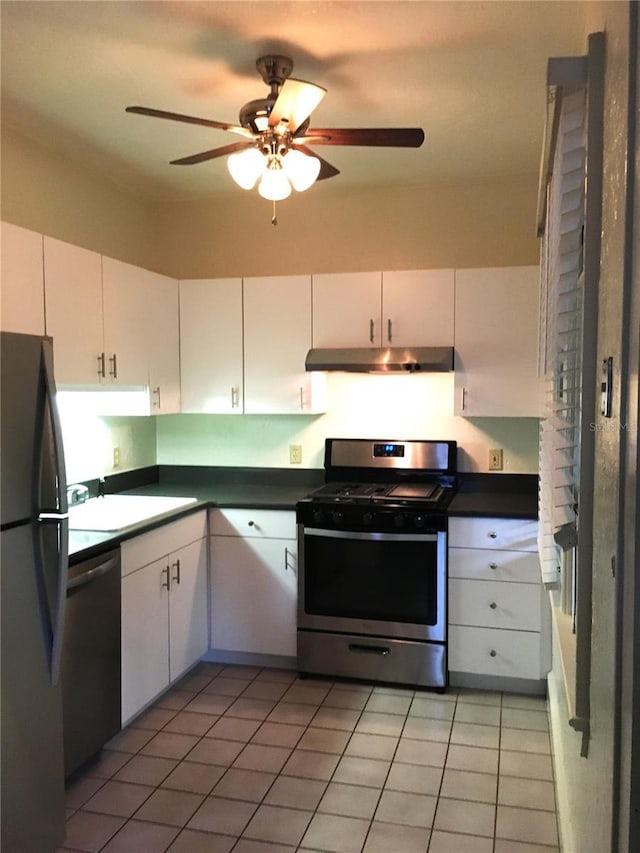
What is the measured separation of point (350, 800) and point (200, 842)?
21.6 inches

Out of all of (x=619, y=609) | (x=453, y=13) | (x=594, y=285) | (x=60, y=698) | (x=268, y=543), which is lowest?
(x=60, y=698)

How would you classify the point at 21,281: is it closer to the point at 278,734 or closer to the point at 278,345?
the point at 278,345

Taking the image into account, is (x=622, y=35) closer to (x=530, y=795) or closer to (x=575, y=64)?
(x=575, y=64)

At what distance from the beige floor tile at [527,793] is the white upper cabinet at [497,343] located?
64.4 inches

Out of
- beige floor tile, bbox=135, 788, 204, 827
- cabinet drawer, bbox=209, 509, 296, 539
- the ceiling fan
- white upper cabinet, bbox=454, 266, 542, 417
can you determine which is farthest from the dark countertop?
the ceiling fan

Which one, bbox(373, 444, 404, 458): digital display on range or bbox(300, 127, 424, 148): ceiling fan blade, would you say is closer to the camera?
bbox(300, 127, 424, 148): ceiling fan blade

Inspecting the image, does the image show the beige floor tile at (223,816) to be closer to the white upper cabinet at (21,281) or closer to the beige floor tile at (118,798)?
the beige floor tile at (118,798)

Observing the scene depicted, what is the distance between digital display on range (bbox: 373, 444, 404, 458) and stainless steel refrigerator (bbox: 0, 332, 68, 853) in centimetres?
208

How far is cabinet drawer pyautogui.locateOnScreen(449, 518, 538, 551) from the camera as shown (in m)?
3.29

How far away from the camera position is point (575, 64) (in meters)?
1.42

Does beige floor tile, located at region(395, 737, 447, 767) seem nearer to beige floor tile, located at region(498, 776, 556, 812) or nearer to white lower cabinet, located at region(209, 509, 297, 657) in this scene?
beige floor tile, located at region(498, 776, 556, 812)

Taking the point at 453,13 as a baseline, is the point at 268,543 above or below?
below

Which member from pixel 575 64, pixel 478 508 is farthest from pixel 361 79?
pixel 478 508

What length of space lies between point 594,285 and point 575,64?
47 cm
